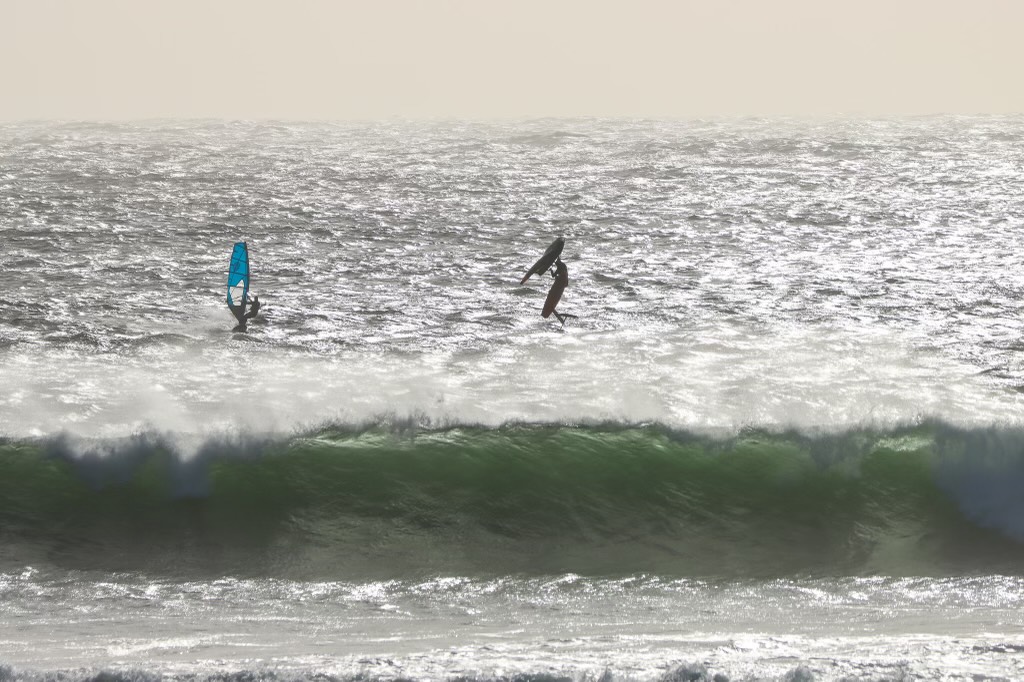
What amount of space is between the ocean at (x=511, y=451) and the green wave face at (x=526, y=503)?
28 millimetres

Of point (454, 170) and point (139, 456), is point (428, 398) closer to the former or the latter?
point (139, 456)

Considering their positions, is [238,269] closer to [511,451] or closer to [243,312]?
[243,312]

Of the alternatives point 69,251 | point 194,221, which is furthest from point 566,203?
point 69,251

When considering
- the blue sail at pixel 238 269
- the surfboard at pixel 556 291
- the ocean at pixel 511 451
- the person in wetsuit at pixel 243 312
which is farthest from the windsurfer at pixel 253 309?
the surfboard at pixel 556 291

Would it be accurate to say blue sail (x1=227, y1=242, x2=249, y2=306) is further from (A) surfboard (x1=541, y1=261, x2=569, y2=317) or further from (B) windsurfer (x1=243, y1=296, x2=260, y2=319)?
(A) surfboard (x1=541, y1=261, x2=569, y2=317)

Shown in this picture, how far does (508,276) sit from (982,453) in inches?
306

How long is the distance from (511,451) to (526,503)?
651mm

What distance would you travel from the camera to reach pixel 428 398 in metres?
11.0

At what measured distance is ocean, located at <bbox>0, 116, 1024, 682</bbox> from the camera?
7043 mm

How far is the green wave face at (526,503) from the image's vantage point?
841 cm

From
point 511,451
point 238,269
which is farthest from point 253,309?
point 511,451

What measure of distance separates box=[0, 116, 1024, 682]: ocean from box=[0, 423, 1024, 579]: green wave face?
28 mm

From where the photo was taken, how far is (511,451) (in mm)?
9836

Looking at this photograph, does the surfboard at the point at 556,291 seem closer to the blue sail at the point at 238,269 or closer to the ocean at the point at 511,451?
the ocean at the point at 511,451
